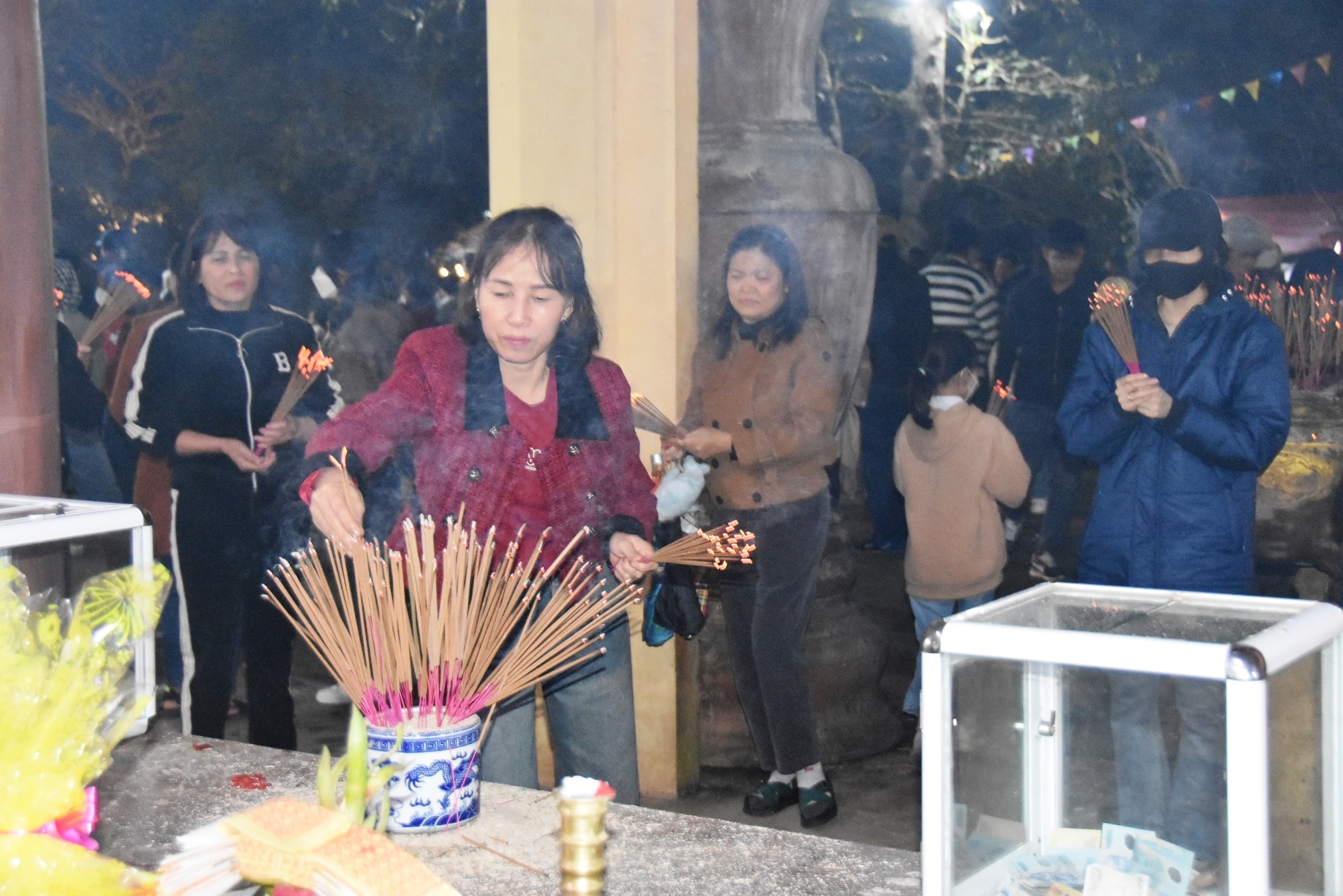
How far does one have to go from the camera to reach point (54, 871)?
0.80 metres

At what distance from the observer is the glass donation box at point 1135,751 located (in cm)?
93


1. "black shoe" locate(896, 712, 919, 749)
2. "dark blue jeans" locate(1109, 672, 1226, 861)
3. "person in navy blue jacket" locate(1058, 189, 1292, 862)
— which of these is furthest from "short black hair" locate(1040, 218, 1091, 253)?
"dark blue jeans" locate(1109, 672, 1226, 861)

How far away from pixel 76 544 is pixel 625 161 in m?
1.64

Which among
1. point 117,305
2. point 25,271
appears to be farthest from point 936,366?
point 117,305

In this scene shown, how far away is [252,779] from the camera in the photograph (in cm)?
157

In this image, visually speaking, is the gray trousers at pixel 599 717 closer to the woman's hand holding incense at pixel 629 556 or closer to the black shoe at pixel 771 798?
the woman's hand holding incense at pixel 629 556

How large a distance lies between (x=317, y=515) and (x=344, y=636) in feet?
1.13

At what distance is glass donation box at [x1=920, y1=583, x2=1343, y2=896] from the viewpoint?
929mm

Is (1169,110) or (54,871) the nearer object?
(54,871)

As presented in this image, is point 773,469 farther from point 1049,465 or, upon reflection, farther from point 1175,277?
point 1175,277

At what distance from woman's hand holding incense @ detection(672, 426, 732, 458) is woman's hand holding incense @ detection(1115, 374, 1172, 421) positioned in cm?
88

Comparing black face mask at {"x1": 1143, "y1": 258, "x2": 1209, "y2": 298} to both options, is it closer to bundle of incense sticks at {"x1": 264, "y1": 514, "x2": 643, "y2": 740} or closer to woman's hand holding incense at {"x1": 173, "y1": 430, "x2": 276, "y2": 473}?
bundle of incense sticks at {"x1": 264, "y1": 514, "x2": 643, "y2": 740}

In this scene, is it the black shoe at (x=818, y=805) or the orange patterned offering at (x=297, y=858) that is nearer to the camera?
the orange patterned offering at (x=297, y=858)

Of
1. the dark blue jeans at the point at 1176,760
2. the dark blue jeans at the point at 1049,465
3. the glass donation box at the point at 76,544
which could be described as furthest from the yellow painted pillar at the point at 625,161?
the dark blue jeans at the point at 1176,760
